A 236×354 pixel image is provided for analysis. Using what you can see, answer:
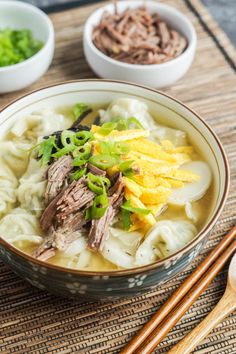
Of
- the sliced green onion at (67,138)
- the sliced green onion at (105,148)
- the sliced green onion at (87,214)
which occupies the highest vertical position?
the sliced green onion at (105,148)

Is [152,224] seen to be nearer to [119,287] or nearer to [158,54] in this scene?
[119,287]

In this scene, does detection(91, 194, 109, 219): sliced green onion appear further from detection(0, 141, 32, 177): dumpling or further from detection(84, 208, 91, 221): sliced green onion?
detection(0, 141, 32, 177): dumpling

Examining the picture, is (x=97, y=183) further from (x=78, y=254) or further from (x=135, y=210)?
(x=78, y=254)

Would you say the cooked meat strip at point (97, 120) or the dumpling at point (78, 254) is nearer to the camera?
the dumpling at point (78, 254)

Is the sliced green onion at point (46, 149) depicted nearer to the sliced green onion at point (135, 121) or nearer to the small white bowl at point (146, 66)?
the sliced green onion at point (135, 121)

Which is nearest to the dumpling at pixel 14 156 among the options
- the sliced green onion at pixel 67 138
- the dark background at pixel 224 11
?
the sliced green onion at pixel 67 138

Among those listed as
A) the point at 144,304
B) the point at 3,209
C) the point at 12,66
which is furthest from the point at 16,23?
the point at 144,304
